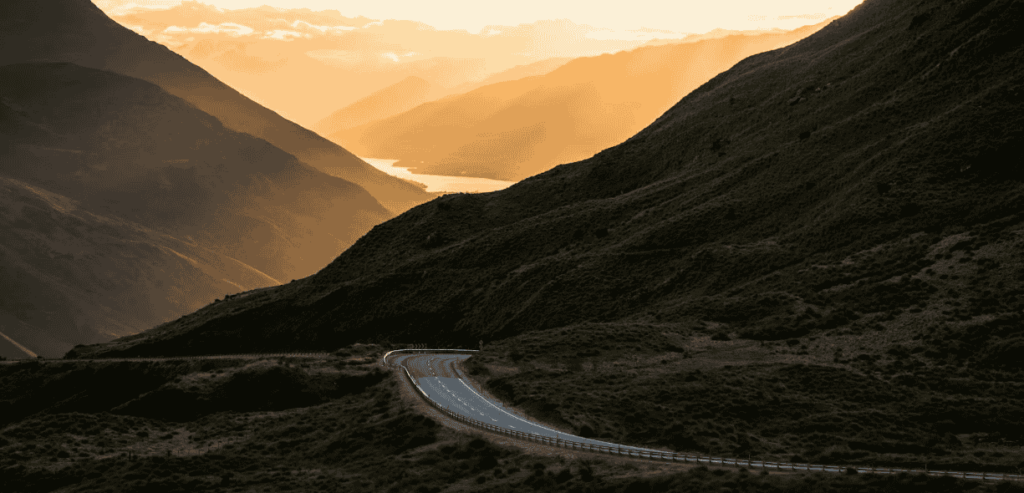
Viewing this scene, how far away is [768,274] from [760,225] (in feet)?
43.0

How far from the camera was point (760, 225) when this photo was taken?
9488 cm

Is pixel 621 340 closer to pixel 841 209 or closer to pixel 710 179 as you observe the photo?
pixel 841 209

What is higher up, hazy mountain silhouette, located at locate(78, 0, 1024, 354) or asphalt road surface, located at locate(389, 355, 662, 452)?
hazy mountain silhouette, located at locate(78, 0, 1024, 354)

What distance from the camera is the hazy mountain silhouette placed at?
244 ft

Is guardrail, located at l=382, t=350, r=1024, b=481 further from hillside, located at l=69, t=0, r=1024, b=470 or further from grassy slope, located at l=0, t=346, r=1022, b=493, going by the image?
hillside, located at l=69, t=0, r=1024, b=470

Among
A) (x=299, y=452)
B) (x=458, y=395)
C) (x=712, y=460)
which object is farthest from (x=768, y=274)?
(x=299, y=452)

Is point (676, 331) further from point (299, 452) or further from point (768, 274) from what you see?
Result: point (299, 452)

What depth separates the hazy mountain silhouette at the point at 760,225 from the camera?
244ft

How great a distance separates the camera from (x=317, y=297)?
12194cm

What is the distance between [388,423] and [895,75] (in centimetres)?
8397

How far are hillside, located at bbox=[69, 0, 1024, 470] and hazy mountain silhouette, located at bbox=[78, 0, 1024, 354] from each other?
35 centimetres

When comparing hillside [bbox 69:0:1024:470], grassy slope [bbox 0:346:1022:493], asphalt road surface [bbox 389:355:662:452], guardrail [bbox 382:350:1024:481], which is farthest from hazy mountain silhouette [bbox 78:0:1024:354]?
guardrail [bbox 382:350:1024:481]

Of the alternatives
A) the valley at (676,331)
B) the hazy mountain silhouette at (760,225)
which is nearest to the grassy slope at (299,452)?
the valley at (676,331)

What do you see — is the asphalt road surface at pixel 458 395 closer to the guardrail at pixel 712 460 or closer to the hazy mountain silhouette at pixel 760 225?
the guardrail at pixel 712 460
